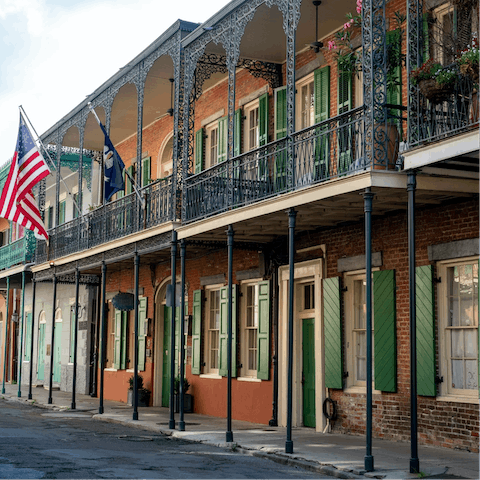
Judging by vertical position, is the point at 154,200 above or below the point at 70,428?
above

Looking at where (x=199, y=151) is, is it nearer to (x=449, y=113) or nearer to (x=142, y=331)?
(x=142, y=331)

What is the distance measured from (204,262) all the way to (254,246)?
2651 millimetres

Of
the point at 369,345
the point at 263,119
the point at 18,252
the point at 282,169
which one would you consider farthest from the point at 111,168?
the point at 18,252

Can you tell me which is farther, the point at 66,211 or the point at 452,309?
the point at 66,211

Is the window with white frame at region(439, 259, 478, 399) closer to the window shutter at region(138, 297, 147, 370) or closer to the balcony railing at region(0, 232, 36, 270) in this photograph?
A: the window shutter at region(138, 297, 147, 370)

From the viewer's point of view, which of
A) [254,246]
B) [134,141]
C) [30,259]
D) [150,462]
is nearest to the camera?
[150,462]

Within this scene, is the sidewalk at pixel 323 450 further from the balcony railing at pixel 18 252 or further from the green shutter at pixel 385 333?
the balcony railing at pixel 18 252

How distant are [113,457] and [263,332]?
16.8 feet

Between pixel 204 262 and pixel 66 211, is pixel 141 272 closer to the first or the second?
pixel 204 262

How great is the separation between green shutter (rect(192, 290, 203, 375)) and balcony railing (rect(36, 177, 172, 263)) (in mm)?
2048

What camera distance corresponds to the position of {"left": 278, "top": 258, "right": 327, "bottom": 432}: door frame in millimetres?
12703

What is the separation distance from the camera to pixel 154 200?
15203 mm

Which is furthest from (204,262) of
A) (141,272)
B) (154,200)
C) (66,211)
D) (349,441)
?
(66,211)

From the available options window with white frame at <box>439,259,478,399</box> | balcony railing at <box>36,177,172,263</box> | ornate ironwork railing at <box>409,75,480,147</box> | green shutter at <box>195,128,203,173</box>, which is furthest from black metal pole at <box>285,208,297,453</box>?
green shutter at <box>195,128,203,173</box>
